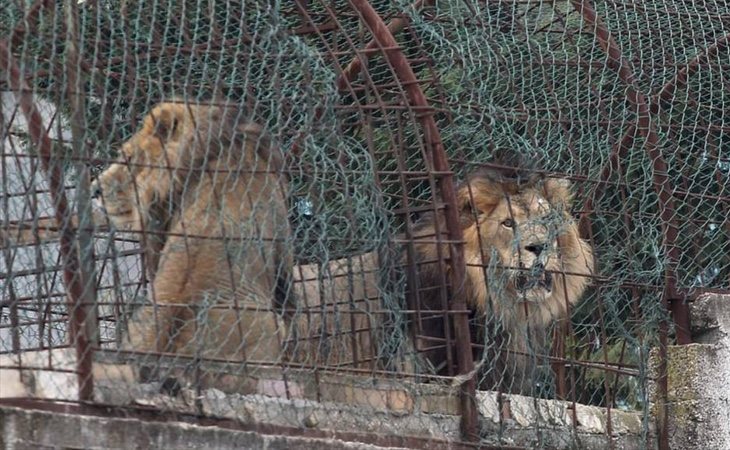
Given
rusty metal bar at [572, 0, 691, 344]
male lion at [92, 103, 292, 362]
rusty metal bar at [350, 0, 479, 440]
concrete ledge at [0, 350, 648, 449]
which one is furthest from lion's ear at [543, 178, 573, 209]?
male lion at [92, 103, 292, 362]

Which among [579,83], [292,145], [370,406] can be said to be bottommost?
[370,406]

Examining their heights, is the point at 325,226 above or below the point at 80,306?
above

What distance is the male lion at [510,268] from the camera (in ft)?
27.0

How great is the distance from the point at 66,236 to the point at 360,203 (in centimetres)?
144

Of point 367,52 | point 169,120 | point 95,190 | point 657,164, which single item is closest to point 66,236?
point 95,190

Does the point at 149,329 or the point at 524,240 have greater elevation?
the point at 524,240

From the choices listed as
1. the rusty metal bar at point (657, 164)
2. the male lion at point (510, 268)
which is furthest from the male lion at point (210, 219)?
the rusty metal bar at point (657, 164)

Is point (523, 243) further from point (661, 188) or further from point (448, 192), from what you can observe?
point (661, 188)

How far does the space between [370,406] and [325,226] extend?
34.1 inches

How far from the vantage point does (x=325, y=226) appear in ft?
23.4

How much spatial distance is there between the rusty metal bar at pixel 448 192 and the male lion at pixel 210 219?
99 centimetres

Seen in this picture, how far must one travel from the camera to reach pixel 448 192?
7855mm

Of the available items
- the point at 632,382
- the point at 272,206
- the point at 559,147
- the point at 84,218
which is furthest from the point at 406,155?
the point at 84,218

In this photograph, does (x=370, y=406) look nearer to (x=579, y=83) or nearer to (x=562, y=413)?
(x=562, y=413)
